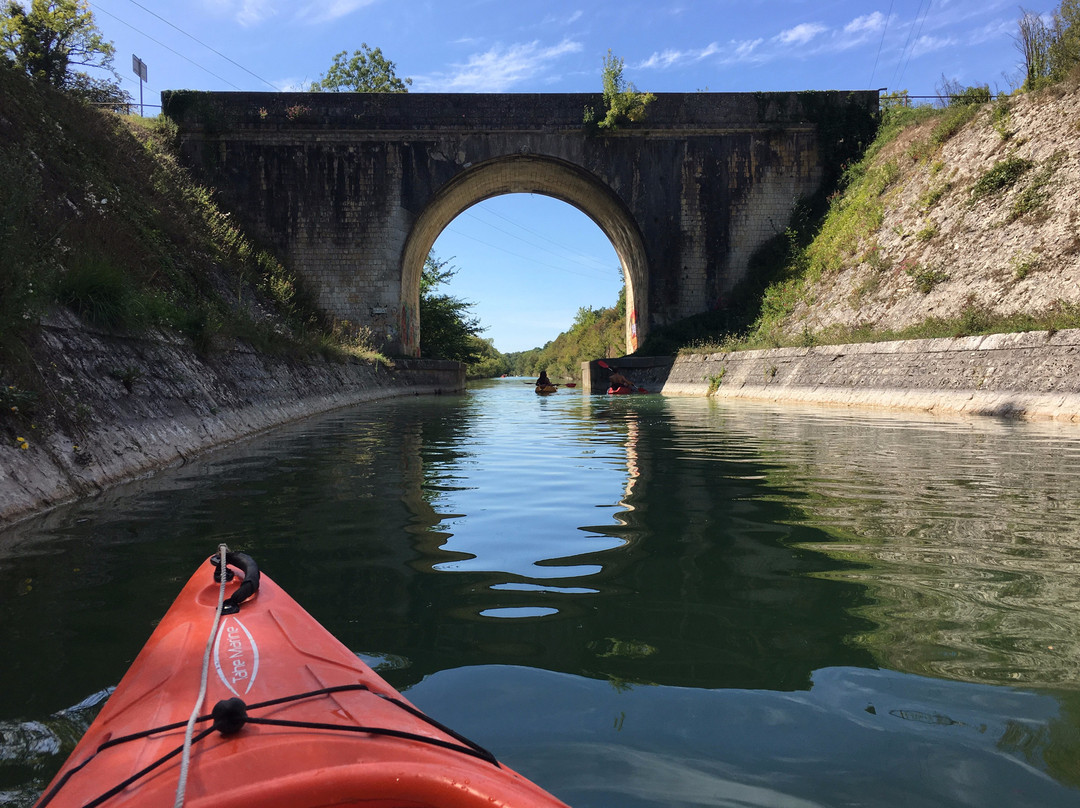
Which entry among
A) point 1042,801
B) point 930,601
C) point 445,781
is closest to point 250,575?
point 445,781

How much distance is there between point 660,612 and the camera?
9.35 feet

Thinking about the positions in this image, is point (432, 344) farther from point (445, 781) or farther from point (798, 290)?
point (445, 781)

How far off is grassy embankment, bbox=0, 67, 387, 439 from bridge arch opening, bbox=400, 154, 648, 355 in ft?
15.1

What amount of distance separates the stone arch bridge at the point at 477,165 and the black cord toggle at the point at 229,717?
77.7 feet

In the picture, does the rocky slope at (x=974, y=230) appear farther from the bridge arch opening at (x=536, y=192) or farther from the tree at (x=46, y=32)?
the tree at (x=46, y=32)

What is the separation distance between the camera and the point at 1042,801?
1634mm

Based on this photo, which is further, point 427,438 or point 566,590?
point 427,438

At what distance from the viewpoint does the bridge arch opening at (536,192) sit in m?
24.9

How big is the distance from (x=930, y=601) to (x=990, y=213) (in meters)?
15.4

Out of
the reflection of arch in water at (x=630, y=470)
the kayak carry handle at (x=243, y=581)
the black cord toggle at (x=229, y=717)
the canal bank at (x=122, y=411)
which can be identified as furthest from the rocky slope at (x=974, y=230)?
the black cord toggle at (x=229, y=717)

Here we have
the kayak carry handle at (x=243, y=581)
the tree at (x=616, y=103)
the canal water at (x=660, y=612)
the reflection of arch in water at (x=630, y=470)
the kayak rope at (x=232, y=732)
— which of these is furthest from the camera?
the tree at (x=616, y=103)

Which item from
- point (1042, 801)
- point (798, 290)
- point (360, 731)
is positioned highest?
point (798, 290)

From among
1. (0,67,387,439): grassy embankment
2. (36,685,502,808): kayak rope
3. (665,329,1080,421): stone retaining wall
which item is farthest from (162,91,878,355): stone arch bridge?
(36,685,502,808): kayak rope

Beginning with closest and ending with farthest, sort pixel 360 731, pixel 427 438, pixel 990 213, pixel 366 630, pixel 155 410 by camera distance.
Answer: pixel 360 731
pixel 366 630
pixel 155 410
pixel 427 438
pixel 990 213
